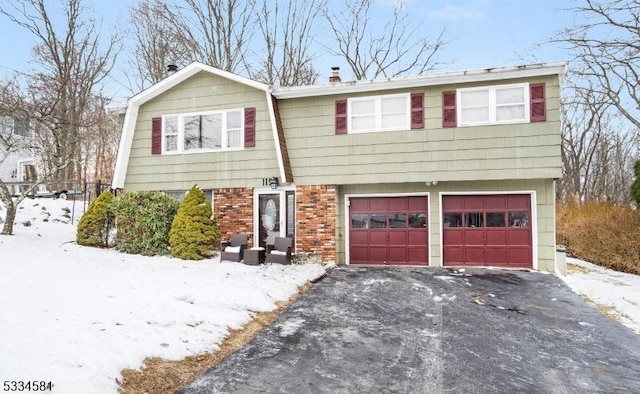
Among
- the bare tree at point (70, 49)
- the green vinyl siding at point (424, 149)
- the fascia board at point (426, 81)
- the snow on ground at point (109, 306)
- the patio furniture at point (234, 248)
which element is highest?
the bare tree at point (70, 49)

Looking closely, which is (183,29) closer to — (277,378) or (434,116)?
(434,116)

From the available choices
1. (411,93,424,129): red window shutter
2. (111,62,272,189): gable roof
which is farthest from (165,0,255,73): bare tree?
(411,93,424,129): red window shutter

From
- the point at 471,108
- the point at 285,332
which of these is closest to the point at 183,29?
the point at 471,108

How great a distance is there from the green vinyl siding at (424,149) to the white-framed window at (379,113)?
178 mm

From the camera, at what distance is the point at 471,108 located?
10.5m

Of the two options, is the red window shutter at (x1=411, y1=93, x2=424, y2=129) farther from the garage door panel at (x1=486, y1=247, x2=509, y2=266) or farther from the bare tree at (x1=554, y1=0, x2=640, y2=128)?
the bare tree at (x1=554, y1=0, x2=640, y2=128)

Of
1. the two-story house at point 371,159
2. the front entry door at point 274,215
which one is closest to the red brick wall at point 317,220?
the two-story house at point 371,159

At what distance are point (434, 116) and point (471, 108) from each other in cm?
101

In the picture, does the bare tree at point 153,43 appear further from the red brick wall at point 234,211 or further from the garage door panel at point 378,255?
the garage door panel at point 378,255

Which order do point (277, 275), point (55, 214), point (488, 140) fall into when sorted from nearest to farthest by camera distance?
point (277, 275)
point (488, 140)
point (55, 214)

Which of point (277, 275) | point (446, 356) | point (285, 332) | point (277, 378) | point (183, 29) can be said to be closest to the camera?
point (277, 378)

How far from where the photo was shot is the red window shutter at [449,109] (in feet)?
34.7

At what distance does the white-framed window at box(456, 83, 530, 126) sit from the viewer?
10227 mm

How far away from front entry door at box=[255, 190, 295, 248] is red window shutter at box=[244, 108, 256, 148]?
1.59 metres
